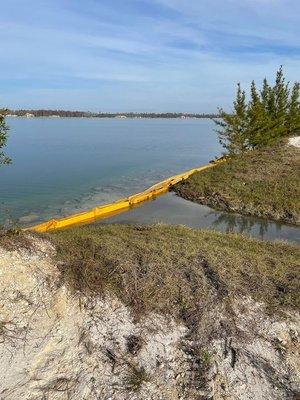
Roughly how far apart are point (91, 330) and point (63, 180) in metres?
26.7

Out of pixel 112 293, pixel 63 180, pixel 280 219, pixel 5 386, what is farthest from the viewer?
pixel 63 180

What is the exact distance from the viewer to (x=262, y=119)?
37.4 m

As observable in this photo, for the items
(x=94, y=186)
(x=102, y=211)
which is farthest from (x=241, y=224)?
(x=94, y=186)

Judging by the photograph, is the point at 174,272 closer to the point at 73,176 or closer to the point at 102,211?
the point at 102,211

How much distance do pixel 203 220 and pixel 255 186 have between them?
6.17 meters

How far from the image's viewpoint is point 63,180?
116 feet

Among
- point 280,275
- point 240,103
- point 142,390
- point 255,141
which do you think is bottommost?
point 142,390

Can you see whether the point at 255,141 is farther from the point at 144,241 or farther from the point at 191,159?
the point at 144,241

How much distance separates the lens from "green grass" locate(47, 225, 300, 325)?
36.7ft

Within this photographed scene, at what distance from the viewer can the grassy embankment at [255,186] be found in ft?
81.2

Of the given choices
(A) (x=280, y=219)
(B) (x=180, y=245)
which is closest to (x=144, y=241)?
(B) (x=180, y=245)

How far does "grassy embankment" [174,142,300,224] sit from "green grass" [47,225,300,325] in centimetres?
954

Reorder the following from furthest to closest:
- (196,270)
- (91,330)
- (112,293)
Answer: (196,270)
(112,293)
(91,330)

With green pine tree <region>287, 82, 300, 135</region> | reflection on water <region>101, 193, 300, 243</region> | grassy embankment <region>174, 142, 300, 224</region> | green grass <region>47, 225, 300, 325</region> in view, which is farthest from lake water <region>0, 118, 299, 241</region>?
green pine tree <region>287, 82, 300, 135</region>
